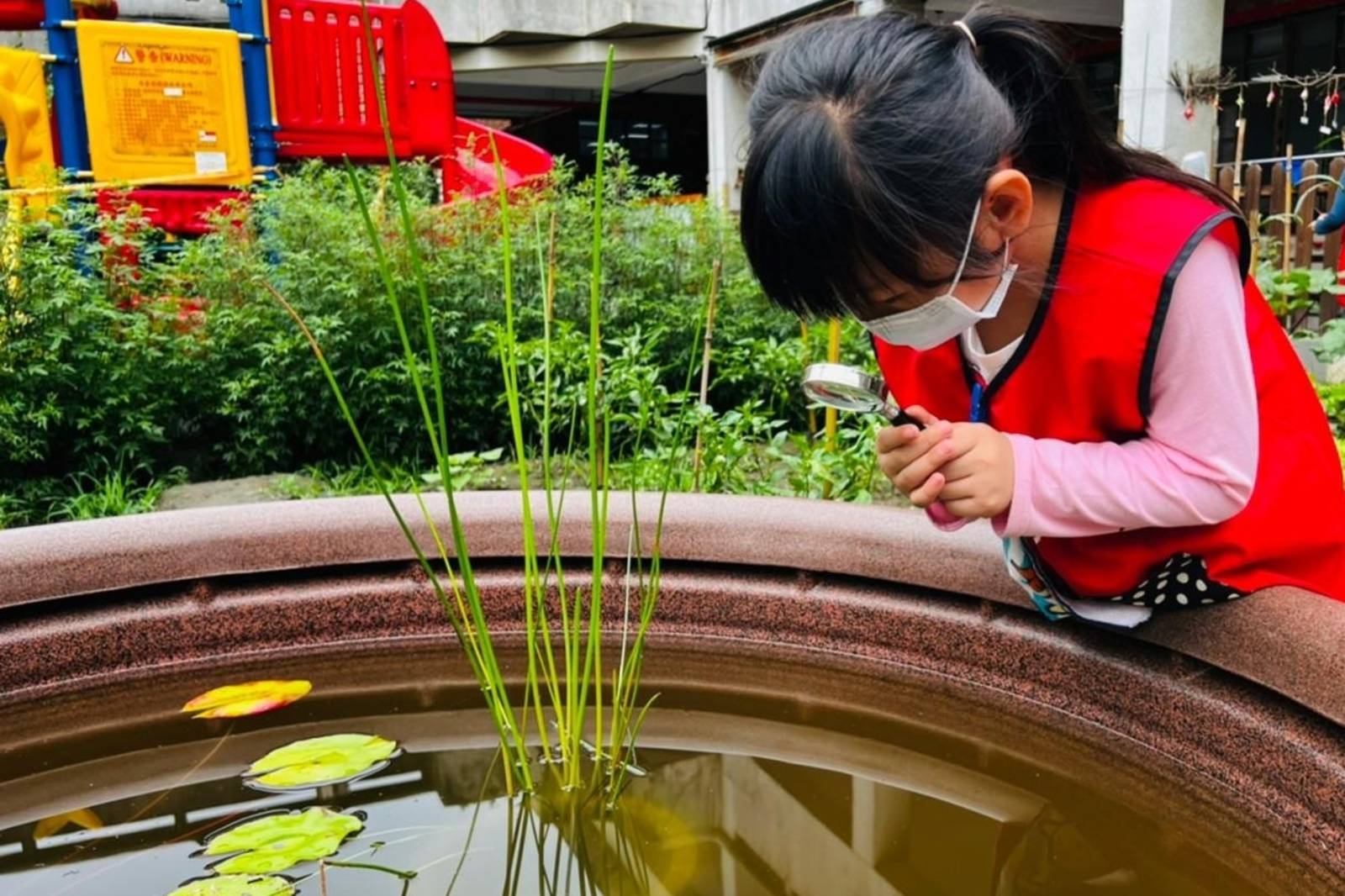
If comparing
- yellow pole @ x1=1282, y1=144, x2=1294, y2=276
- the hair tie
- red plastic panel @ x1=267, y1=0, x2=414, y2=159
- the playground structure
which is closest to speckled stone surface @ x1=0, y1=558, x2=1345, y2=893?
the hair tie

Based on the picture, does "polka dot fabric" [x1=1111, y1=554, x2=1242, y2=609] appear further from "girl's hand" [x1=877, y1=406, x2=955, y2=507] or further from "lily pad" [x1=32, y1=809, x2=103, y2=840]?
"lily pad" [x1=32, y1=809, x2=103, y2=840]

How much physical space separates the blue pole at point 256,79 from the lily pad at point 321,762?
4612mm

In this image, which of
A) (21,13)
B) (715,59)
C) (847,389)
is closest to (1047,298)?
(847,389)

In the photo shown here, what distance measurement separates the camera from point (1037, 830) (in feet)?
3.63

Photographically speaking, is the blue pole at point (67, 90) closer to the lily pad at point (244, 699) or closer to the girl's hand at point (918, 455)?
the lily pad at point (244, 699)

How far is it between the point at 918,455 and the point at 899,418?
42 mm

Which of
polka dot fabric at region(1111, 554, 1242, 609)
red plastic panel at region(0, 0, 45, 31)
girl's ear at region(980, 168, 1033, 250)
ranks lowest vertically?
polka dot fabric at region(1111, 554, 1242, 609)

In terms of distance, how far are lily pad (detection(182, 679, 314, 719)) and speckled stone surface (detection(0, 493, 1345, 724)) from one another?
0.53ft

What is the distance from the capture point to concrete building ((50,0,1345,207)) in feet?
21.4

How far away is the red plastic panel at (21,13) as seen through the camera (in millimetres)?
4938

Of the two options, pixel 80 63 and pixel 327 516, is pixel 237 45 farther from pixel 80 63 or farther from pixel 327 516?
pixel 327 516

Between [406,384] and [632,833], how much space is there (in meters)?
2.67

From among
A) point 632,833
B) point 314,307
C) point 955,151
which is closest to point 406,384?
point 314,307

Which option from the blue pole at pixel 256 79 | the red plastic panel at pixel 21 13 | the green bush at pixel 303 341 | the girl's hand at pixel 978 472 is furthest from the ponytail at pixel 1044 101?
the red plastic panel at pixel 21 13
